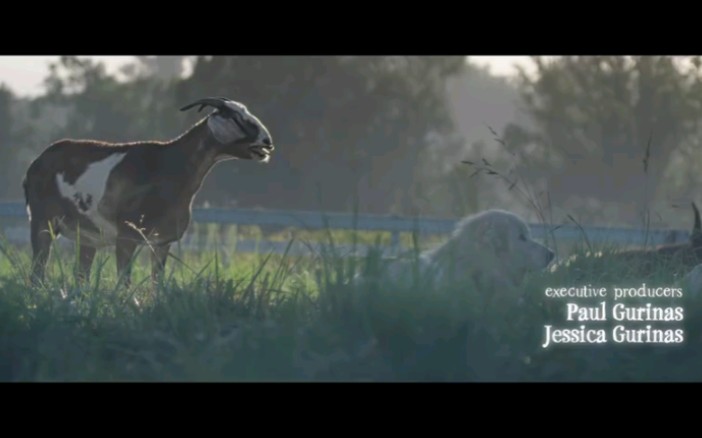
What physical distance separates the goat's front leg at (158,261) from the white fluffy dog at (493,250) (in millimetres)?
1525

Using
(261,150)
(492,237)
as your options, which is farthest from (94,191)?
(492,237)

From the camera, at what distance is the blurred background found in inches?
1108

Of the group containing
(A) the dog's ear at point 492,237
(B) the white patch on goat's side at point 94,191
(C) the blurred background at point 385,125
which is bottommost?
(A) the dog's ear at point 492,237

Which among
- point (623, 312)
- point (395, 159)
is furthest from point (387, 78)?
point (623, 312)

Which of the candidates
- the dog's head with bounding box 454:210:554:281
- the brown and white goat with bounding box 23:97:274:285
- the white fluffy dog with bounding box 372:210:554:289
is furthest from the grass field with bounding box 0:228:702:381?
the brown and white goat with bounding box 23:97:274:285

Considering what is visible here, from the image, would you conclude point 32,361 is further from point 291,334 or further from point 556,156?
point 556,156

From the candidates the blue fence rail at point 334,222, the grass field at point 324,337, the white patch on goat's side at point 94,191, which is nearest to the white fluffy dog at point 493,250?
the grass field at point 324,337

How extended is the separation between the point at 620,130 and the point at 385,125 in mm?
5610

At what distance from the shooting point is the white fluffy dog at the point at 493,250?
820 cm

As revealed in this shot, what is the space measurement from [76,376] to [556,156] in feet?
84.7

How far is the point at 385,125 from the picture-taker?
31125mm

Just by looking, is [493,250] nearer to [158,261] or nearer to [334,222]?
[158,261]

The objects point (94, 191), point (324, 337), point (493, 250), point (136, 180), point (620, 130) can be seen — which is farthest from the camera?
point (620, 130)

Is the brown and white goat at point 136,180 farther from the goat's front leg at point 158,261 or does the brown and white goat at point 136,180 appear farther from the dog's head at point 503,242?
the dog's head at point 503,242
